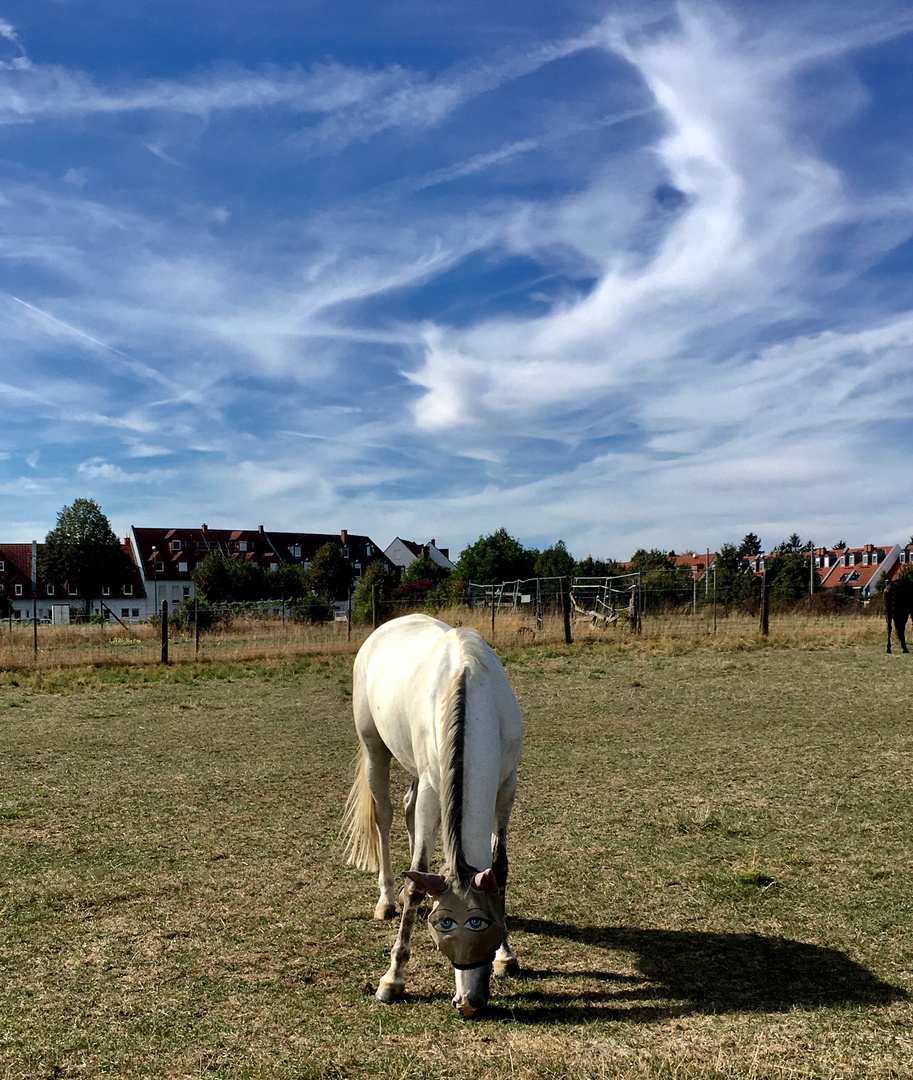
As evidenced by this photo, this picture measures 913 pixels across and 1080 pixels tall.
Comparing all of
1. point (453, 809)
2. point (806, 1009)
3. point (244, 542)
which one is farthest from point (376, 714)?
point (244, 542)

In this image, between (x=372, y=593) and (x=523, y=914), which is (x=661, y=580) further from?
(x=523, y=914)

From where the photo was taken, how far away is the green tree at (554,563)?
58.1 m

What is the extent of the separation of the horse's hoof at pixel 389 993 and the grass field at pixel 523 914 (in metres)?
0.06

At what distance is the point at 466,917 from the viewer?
3154 mm

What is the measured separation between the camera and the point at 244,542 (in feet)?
235

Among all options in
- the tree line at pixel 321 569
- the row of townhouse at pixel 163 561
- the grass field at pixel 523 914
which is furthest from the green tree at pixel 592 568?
the grass field at pixel 523 914

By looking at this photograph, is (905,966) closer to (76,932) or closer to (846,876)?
(846,876)

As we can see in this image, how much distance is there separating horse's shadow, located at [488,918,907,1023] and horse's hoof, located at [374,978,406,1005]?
0.45 meters

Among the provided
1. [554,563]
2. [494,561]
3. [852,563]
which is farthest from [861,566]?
[494,561]

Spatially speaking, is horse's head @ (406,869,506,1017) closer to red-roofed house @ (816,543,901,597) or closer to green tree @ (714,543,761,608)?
green tree @ (714,543,761,608)

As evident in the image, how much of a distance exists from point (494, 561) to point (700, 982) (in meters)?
48.8

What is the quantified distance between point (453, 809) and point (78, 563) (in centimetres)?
5420

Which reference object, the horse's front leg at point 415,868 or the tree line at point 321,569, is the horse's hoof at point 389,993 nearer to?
the horse's front leg at point 415,868

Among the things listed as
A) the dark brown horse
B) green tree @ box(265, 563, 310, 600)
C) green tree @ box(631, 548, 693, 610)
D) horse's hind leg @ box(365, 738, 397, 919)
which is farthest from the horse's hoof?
green tree @ box(265, 563, 310, 600)
